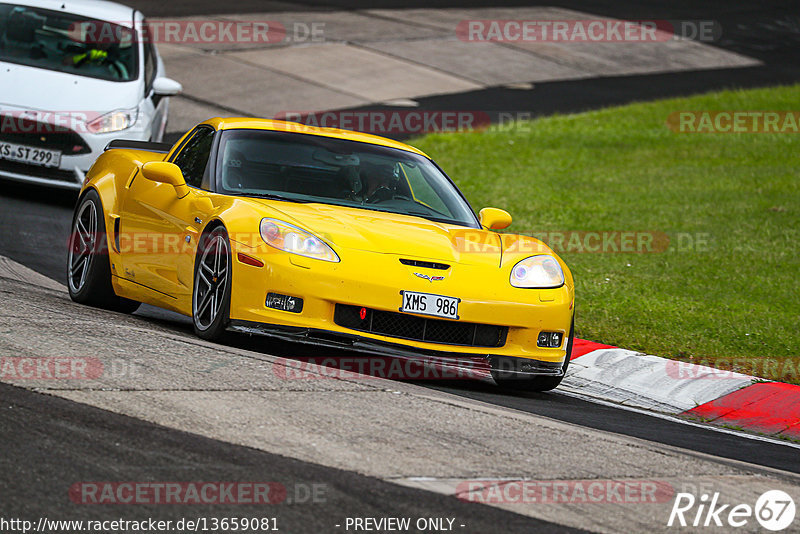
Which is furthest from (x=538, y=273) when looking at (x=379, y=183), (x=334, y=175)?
(x=334, y=175)

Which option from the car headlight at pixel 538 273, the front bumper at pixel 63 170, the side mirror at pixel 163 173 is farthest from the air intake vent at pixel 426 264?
the front bumper at pixel 63 170

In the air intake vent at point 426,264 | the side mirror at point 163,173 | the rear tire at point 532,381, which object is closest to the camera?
the air intake vent at point 426,264

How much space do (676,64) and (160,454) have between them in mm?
22746

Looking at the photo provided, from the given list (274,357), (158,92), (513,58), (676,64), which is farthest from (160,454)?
(676,64)

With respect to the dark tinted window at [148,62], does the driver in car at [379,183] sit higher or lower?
lower

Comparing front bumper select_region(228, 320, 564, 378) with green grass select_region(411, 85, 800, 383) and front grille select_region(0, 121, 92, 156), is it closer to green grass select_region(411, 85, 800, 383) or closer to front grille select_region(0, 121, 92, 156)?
green grass select_region(411, 85, 800, 383)

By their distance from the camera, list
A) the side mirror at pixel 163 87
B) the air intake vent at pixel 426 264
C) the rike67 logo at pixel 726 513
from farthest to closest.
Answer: the side mirror at pixel 163 87
the air intake vent at pixel 426 264
the rike67 logo at pixel 726 513

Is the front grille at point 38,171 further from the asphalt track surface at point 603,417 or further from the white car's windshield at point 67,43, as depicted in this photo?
the asphalt track surface at point 603,417

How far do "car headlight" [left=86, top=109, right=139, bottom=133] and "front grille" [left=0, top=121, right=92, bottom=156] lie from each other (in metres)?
0.19

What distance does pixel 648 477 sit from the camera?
547 centimetres

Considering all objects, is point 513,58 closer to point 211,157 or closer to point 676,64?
point 676,64

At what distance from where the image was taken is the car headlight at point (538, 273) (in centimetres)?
740

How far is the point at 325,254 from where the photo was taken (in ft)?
23.2

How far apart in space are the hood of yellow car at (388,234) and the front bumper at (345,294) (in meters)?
0.12
